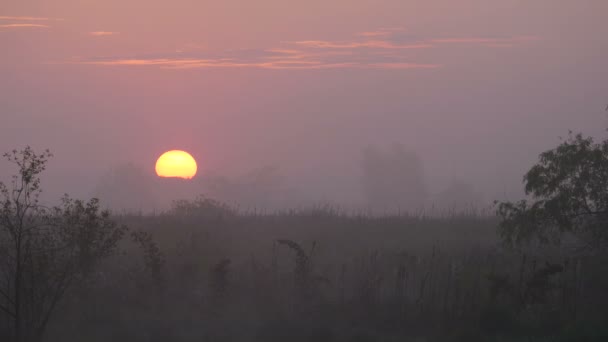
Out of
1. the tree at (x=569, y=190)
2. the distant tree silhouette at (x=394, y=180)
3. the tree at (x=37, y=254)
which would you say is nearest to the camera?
the tree at (x=37, y=254)

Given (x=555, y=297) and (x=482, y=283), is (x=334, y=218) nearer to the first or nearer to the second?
(x=482, y=283)

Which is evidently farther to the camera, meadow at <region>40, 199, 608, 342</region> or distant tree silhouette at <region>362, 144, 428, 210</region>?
distant tree silhouette at <region>362, 144, 428, 210</region>

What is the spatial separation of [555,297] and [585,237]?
3.17 m

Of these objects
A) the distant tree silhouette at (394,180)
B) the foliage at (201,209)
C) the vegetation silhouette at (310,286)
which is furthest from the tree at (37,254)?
the distant tree silhouette at (394,180)

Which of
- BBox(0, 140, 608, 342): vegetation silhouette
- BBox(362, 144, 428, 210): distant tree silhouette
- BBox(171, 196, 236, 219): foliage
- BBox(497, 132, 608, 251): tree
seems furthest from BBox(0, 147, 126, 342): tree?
BBox(362, 144, 428, 210): distant tree silhouette

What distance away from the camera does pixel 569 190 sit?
Result: 49.8 feet

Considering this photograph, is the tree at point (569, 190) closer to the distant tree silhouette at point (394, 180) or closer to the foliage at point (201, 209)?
the foliage at point (201, 209)

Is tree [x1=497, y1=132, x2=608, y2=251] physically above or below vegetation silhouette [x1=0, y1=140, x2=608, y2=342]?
above

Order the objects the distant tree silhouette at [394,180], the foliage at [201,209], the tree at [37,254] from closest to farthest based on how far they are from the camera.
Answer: the tree at [37,254] < the foliage at [201,209] < the distant tree silhouette at [394,180]

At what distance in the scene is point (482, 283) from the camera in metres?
15.9

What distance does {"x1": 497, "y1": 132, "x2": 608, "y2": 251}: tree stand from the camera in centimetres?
1507

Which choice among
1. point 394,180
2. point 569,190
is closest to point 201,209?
point 569,190

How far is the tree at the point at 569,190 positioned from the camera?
49.4 feet

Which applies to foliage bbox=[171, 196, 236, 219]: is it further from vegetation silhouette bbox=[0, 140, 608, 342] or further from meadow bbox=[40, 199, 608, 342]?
vegetation silhouette bbox=[0, 140, 608, 342]
